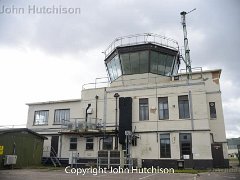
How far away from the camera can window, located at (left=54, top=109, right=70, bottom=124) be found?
2937 cm

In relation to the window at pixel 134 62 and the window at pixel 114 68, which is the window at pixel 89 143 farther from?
the window at pixel 134 62

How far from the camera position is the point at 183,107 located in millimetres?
24547

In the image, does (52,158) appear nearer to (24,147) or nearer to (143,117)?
(24,147)

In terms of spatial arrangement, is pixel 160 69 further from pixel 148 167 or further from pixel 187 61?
pixel 148 167

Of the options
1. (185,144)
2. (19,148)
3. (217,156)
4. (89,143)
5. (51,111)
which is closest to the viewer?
(19,148)

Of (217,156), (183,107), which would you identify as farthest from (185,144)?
(183,107)

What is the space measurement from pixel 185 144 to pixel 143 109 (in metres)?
5.54

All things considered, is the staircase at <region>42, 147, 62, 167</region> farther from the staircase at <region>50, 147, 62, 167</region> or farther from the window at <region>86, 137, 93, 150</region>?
the window at <region>86, 137, 93, 150</region>

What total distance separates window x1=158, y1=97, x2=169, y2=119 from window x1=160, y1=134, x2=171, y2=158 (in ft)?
6.54

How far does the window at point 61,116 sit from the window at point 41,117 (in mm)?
1473

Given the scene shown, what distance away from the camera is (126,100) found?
26203 mm

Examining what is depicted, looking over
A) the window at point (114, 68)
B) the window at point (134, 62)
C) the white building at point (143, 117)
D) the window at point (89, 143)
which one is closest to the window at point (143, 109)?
the white building at point (143, 117)

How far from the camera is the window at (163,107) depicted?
24906 millimetres

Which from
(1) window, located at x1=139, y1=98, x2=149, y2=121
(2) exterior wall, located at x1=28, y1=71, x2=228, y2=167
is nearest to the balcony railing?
(2) exterior wall, located at x1=28, y1=71, x2=228, y2=167
